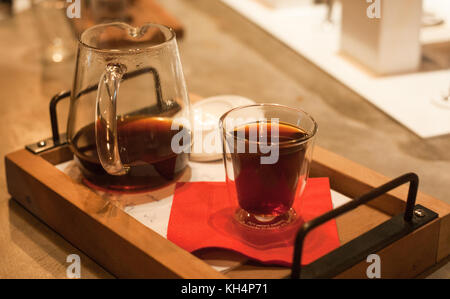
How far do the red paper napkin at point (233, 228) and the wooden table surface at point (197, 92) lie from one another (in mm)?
87

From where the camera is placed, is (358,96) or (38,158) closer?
(38,158)

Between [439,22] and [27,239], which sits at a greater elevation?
[439,22]

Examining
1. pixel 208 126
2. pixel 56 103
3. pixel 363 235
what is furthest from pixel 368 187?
pixel 56 103

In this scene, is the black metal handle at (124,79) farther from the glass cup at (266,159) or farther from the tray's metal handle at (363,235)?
the tray's metal handle at (363,235)

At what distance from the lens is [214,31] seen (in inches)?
47.3

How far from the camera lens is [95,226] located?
0.54 meters

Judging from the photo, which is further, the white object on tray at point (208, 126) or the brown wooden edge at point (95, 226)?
the white object on tray at point (208, 126)

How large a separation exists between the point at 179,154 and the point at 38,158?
6.0 inches

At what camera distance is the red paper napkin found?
513 mm

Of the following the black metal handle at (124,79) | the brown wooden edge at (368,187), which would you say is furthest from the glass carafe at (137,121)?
the brown wooden edge at (368,187)

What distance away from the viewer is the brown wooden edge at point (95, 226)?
0.48m

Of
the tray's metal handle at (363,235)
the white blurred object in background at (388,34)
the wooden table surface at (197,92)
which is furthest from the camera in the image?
the white blurred object in background at (388,34)
